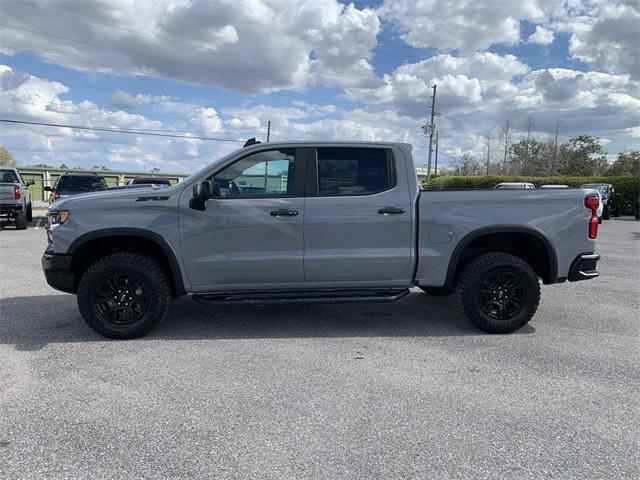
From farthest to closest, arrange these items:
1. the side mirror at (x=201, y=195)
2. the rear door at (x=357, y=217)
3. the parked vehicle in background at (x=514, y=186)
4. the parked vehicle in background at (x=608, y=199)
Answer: the parked vehicle in background at (x=608, y=199) < the parked vehicle in background at (x=514, y=186) < the rear door at (x=357, y=217) < the side mirror at (x=201, y=195)

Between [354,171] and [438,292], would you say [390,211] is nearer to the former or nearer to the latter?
[354,171]

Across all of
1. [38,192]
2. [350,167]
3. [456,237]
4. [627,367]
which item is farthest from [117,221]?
[38,192]

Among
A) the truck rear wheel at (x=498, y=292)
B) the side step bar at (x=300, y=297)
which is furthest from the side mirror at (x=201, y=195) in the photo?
the truck rear wheel at (x=498, y=292)

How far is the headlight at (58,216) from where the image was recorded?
15.3 feet

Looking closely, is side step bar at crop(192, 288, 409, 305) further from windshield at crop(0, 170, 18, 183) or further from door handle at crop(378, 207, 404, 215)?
windshield at crop(0, 170, 18, 183)

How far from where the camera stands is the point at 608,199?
2362cm

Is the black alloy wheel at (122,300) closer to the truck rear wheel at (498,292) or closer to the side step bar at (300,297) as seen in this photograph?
the side step bar at (300,297)

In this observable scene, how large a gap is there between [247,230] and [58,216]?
186 cm

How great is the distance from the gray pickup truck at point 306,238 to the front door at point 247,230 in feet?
0.03

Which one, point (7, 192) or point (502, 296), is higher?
point (7, 192)

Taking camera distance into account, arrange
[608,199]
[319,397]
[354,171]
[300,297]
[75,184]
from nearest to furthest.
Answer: [319,397], [300,297], [354,171], [75,184], [608,199]

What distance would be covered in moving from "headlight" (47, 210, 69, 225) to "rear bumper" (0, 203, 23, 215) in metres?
11.2

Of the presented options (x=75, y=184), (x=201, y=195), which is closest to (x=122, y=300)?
(x=201, y=195)

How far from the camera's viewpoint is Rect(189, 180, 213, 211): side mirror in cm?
449
